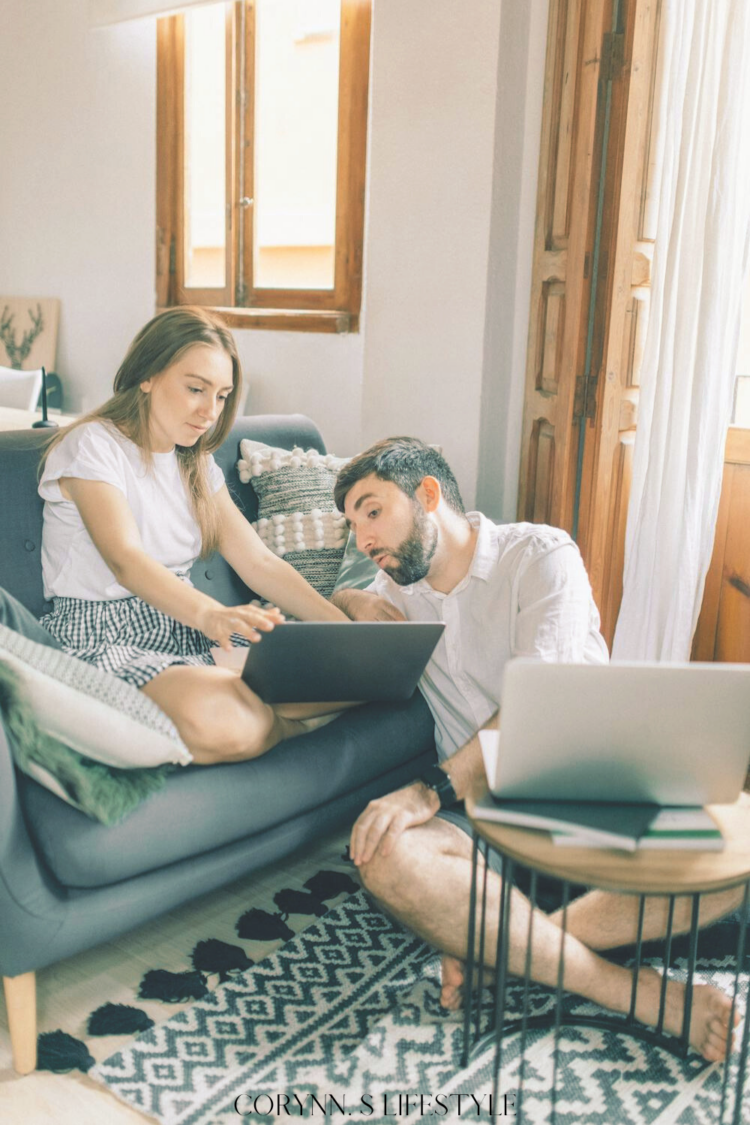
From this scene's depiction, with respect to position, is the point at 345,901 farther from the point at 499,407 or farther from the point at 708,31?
the point at 708,31

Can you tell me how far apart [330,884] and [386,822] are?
55 centimetres

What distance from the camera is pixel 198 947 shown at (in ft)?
5.78

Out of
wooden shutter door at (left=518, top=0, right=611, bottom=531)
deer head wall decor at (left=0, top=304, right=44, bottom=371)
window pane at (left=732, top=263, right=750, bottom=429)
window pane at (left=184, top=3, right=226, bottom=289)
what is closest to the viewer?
wooden shutter door at (left=518, top=0, right=611, bottom=531)

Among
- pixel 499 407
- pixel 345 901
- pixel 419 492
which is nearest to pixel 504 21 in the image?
pixel 499 407

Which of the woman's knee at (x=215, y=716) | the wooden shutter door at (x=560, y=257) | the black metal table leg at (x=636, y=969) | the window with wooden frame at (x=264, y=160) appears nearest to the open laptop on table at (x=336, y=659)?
the woman's knee at (x=215, y=716)

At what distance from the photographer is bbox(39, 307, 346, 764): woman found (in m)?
1.76

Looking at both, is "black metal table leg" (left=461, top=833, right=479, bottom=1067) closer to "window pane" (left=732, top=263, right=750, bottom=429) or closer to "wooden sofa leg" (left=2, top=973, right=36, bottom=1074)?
"wooden sofa leg" (left=2, top=973, right=36, bottom=1074)

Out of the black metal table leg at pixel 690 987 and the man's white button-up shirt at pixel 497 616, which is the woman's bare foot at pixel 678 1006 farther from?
the man's white button-up shirt at pixel 497 616

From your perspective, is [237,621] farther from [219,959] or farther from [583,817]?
[583,817]

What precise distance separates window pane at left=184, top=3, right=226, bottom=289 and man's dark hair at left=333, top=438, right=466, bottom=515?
2.93 meters

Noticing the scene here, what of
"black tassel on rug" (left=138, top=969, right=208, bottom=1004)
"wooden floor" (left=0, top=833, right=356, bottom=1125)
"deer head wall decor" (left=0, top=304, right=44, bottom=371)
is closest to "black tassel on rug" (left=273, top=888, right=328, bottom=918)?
"wooden floor" (left=0, top=833, right=356, bottom=1125)

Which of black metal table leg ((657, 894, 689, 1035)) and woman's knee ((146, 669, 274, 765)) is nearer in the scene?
black metal table leg ((657, 894, 689, 1035))

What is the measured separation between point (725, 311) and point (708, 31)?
2.14ft

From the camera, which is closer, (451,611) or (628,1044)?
(628,1044)
